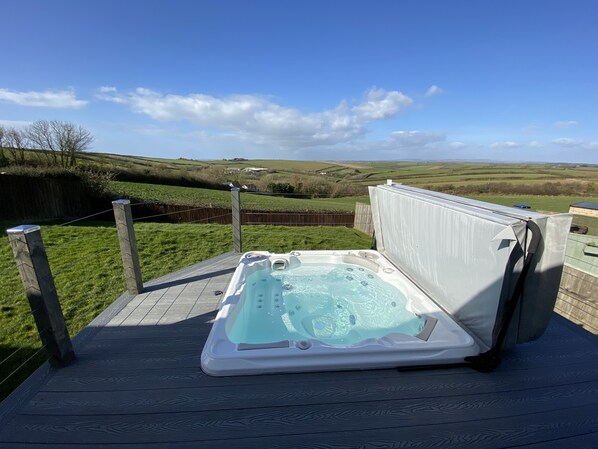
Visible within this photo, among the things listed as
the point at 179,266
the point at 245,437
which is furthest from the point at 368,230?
the point at 245,437

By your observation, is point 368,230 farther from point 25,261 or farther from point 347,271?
point 25,261

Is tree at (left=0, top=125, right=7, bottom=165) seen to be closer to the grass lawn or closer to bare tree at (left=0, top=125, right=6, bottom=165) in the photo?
bare tree at (left=0, top=125, right=6, bottom=165)

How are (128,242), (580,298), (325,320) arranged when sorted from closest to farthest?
1. (128,242)
2. (325,320)
3. (580,298)

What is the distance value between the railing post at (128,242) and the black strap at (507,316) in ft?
8.60

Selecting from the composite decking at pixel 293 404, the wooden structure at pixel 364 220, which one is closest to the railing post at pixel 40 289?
the composite decking at pixel 293 404

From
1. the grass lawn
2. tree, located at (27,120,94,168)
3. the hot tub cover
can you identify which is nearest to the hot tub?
the hot tub cover

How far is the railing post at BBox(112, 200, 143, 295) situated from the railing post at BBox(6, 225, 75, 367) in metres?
0.81

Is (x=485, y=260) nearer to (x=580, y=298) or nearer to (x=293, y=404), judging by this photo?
(x=293, y=404)

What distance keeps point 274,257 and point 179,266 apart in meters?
1.64

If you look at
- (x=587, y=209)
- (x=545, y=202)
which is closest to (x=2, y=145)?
(x=587, y=209)

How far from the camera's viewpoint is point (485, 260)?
1610 mm

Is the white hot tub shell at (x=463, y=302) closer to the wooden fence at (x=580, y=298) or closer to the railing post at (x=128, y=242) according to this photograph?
the railing post at (x=128, y=242)

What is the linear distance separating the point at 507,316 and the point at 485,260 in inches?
12.5

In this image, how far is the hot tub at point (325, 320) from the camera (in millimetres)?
1626
